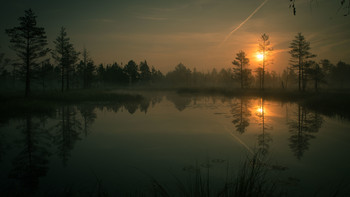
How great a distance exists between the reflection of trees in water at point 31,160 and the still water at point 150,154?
0.08 ft

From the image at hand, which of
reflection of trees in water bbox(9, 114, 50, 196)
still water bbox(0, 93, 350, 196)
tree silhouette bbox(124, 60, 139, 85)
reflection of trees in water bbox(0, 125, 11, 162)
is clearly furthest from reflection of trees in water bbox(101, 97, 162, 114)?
tree silhouette bbox(124, 60, 139, 85)

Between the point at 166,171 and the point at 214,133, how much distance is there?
6014mm

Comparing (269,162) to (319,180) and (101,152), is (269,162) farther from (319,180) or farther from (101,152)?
(101,152)

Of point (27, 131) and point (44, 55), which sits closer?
point (27, 131)

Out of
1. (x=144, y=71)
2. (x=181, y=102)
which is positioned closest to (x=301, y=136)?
(x=181, y=102)

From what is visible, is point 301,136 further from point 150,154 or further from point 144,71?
point 144,71

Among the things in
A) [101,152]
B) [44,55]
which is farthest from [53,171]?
[44,55]

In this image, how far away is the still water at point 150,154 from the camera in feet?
18.7

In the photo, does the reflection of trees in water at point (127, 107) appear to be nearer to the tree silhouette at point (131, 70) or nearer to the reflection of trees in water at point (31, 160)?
the reflection of trees in water at point (31, 160)

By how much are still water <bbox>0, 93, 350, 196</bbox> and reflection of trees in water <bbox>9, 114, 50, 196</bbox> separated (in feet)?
0.08

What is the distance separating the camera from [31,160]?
24.3 feet

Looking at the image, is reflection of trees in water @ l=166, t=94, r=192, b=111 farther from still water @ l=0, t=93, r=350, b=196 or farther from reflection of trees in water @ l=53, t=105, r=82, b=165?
reflection of trees in water @ l=53, t=105, r=82, b=165

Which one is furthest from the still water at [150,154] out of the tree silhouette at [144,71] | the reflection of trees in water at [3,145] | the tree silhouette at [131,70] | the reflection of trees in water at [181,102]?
the tree silhouette at [144,71]

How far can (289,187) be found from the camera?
5242 millimetres
